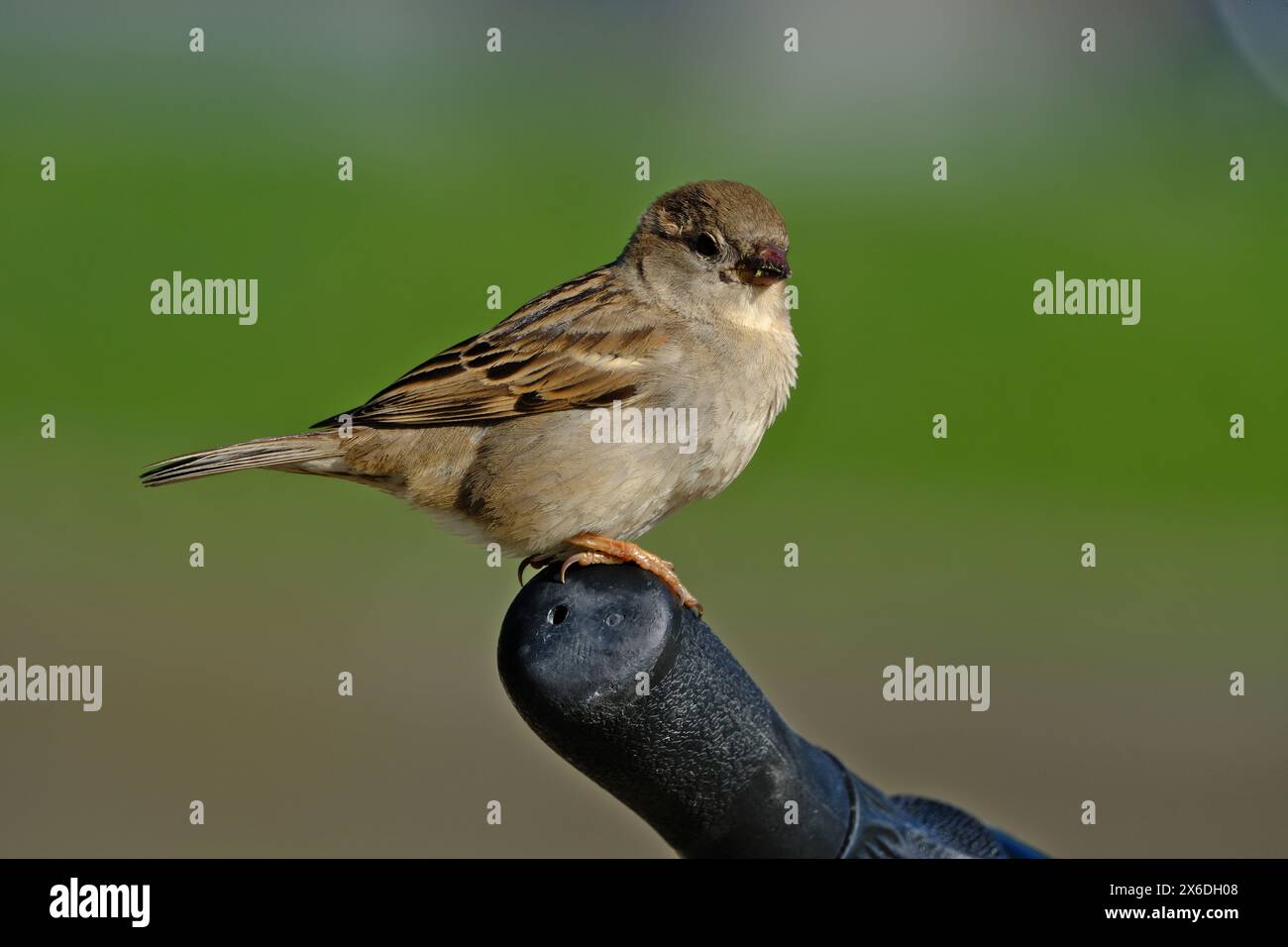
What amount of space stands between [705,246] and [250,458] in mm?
1751

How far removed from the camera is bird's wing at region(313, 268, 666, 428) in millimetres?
→ 4852

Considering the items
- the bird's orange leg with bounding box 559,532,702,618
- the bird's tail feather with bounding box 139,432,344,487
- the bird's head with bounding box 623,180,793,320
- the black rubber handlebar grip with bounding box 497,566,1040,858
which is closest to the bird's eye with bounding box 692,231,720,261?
the bird's head with bounding box 623,180,793,320

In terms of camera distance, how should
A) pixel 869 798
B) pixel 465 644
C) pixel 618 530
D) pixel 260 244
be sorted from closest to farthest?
pixel 869 798, pixel 618 530, pixel 465 644, pixel 260 244

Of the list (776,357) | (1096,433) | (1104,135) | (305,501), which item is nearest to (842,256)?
(1096,433)

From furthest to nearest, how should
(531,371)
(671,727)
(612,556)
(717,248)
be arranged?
(717,248), (531,371), (612,556), (671,727)

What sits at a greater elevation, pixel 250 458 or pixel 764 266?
pixel 764 266

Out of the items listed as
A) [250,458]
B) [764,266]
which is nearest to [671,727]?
[250,458]

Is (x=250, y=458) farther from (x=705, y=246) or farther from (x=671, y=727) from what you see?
(x=671, y=727)

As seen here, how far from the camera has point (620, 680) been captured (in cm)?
306

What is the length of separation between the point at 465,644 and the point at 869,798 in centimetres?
934

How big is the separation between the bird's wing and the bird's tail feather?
124 mm

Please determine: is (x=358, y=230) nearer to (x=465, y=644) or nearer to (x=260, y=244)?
(x=260, y=244)

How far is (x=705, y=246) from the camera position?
5.16 metres

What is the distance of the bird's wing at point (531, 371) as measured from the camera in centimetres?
485
